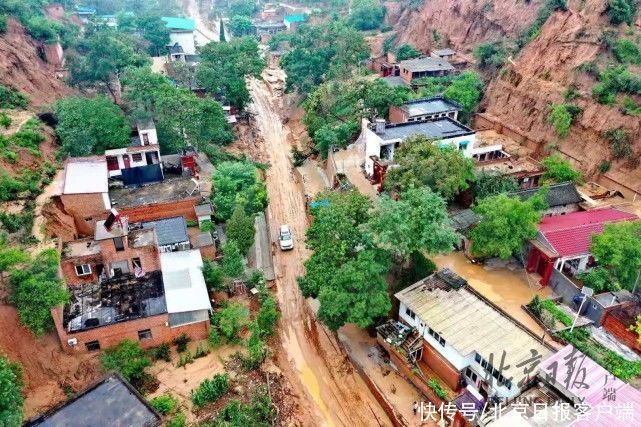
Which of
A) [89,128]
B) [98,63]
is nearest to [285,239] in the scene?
[89,128]

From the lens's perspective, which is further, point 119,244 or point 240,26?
point 240,26

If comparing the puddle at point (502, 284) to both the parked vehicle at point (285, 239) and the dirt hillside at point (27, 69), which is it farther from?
the dirt hillside at point (27, 69)

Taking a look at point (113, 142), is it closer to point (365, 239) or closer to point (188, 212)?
point (188, 212)

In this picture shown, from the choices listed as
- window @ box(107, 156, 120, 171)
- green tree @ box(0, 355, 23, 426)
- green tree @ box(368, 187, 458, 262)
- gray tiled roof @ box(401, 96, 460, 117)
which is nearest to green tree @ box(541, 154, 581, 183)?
gray tiled roof @ box(401, 96, 460, 117)

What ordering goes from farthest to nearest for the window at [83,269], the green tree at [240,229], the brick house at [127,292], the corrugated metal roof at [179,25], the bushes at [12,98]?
1. the corrugated metal roof at [179,25]
2. the bushes at [12,98]
3. the green tree at [240,229]
4. the window at [83,269]
5. the brick house at [127,292]

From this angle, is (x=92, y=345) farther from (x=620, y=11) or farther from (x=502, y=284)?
(x=620, y=11)

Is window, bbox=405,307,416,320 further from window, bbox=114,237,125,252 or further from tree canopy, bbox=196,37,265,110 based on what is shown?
tree canopy, bbox=196,37,265,110

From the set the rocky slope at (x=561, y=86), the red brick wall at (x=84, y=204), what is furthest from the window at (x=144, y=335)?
the rocky slope at (x=561, y=86)
